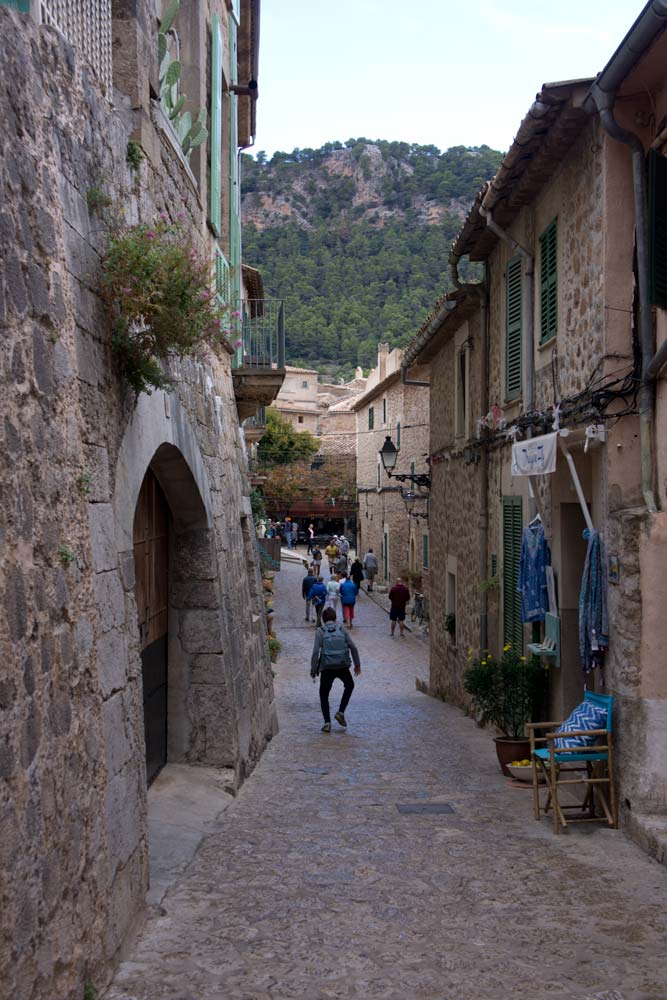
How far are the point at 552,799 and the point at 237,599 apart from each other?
3.71 meters

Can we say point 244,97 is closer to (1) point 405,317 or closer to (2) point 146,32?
(2) point 146,32

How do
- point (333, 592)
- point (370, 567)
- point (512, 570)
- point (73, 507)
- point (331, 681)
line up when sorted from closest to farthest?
point (73, 507)
point (512, 570)
point (331, 681)
point (333, 592)
point (370, 567)

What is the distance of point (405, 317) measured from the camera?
95.6 meters

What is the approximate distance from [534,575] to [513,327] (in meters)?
3.11

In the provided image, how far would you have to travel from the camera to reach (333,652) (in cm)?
1155

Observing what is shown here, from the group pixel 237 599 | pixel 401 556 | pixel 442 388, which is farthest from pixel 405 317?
pixel 237 599

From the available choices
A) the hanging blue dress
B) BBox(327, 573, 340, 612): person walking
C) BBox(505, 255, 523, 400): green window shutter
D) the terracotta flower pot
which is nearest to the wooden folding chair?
the terracotta flower pot

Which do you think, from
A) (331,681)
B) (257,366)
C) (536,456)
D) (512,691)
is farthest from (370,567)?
(536,456)

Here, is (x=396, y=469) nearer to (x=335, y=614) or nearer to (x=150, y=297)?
(x=335, y=614)

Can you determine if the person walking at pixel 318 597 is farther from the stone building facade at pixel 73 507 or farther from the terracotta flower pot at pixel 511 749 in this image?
the stone building facade at pixel 73 507

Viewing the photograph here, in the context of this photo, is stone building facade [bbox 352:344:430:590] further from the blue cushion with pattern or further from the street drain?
the blue cushion with pattern

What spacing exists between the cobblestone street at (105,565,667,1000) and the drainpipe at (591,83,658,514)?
2.69 m

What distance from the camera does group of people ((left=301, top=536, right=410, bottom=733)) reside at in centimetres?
1159

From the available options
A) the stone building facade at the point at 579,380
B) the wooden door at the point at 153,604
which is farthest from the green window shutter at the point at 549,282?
the wooden door at the point at 153,604
